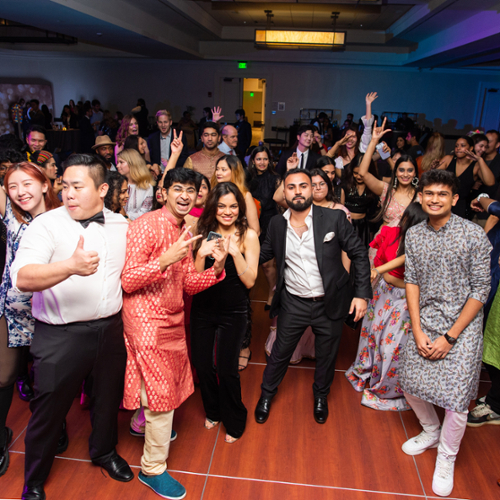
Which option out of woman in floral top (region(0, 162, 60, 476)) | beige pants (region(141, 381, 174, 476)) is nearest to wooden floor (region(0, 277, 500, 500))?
beige pants (region(141, 381, 174, 476))

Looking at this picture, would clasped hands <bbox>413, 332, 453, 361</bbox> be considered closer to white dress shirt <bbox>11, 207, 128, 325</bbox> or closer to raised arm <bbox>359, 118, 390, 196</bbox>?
white dress shirt <bbox>11, 207, 128, 325</bbox>

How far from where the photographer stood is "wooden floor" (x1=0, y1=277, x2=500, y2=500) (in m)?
2.10

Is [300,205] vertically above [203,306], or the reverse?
[300,205]

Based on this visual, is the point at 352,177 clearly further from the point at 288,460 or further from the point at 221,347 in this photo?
the point at 288,460

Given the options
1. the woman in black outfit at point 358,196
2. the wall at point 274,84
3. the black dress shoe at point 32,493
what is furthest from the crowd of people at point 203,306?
the wall at point 274,84

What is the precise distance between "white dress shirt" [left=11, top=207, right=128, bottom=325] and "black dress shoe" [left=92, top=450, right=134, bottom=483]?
835 mm

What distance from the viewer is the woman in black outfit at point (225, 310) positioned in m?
2.28

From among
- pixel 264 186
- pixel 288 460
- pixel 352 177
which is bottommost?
pixel 288 460

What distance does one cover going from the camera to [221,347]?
2285 mm

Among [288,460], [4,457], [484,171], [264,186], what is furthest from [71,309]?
[484,171]

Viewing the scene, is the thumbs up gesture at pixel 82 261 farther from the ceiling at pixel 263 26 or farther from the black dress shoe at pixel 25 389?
the ceiling at pixel 263 26

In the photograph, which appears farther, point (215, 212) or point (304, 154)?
point (304, 154)

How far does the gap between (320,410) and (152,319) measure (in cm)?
134

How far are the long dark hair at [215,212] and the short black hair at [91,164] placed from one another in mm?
667
